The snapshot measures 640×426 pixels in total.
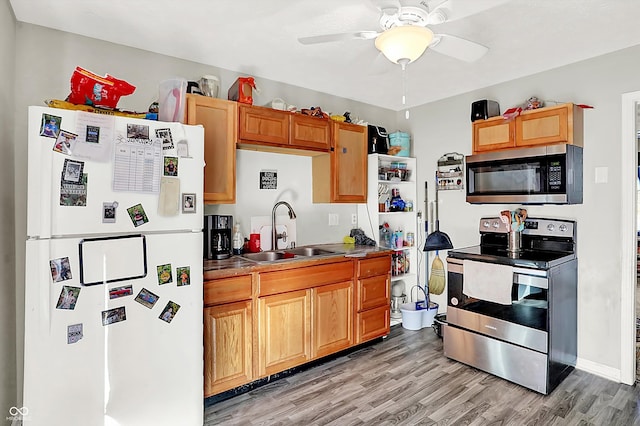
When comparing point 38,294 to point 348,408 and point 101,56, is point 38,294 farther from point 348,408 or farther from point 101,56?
point 348,408

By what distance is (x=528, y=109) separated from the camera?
2.91 meters

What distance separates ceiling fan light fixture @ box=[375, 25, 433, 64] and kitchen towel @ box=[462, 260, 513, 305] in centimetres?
166

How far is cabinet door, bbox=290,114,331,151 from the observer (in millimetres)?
2967

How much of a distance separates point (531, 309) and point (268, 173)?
2318mm

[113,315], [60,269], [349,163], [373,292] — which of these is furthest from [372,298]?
[60,269]

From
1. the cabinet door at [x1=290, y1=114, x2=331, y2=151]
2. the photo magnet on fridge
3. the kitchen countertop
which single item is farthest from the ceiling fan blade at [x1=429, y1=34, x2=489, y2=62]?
the photo magnet on fridge

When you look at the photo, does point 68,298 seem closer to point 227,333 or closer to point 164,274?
point 164,274

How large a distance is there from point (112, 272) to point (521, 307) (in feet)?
8.71

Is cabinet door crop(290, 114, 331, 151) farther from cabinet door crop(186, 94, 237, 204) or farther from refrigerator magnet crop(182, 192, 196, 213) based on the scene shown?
refrigerator magnet crop(182, 192, 196, 213)

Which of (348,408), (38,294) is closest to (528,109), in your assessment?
(348,408)

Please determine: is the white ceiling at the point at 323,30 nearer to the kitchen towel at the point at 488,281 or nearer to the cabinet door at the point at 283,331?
the kitchen towel at the point at 488,281

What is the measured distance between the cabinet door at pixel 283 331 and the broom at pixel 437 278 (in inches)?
63.8

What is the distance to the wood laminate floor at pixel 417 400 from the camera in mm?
2162

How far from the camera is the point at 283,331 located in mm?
2602
